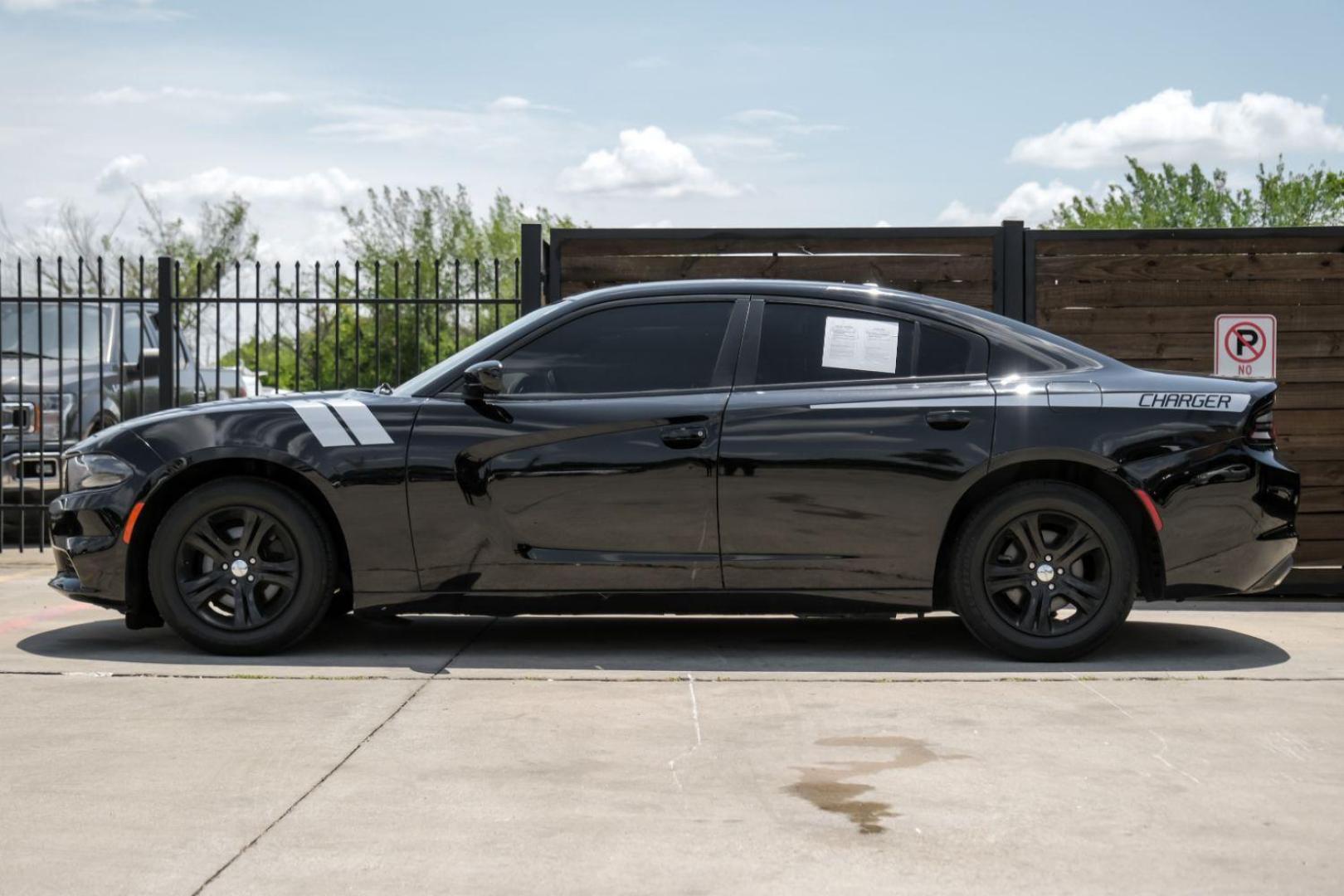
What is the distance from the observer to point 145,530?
20.8ft

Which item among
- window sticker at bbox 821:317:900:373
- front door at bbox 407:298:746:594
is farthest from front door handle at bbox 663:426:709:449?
window sticker at bbox 821:317:900:373

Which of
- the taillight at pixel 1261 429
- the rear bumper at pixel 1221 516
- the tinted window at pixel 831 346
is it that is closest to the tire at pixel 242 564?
the tinted window at pixel 831 346

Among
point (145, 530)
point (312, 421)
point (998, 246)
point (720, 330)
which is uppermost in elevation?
point (998, 246)

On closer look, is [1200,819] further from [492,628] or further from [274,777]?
[492,628]

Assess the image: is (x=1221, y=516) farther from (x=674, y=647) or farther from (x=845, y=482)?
(x=674, y=647)

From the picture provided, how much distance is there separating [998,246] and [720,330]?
10.1 feet

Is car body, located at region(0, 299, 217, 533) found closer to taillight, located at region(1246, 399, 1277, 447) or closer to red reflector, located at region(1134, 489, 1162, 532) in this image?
red reflector, located at region(1134, 489, 1162, 532)

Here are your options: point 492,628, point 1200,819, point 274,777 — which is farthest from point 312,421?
point 1200,819

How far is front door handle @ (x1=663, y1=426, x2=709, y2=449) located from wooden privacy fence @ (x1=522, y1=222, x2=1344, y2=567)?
2.89m

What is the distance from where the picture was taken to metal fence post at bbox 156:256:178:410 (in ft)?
32.6

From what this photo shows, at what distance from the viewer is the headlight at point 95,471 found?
629cm

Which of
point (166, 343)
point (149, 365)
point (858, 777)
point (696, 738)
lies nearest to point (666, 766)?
point (696, 738)

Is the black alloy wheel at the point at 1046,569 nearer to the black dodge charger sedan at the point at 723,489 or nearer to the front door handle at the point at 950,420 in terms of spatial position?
the black dodge charger sedan at the point at 723,489

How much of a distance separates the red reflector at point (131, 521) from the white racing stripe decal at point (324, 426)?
2.42 ft
